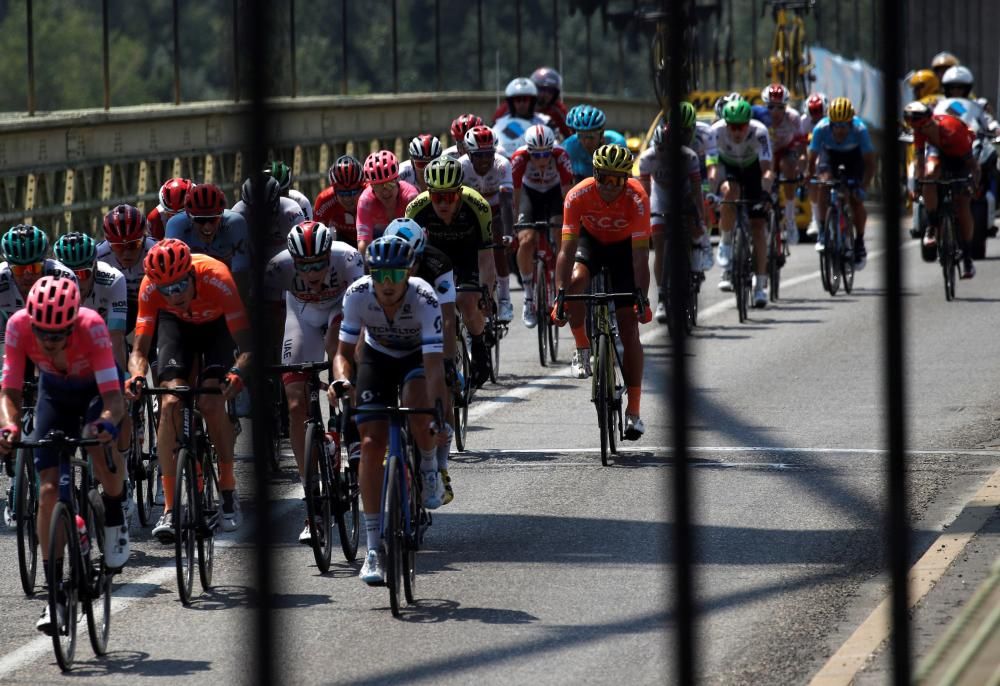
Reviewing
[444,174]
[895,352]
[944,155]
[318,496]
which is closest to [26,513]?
[318,496]

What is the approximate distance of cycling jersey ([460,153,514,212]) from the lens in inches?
603

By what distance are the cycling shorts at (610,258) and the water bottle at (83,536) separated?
527cm

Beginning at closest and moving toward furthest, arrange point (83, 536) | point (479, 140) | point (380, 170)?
point (83, 536) < point (380, 170) < point (479, 140)

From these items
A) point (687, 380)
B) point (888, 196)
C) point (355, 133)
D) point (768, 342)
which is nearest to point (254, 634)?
point (687, 380)

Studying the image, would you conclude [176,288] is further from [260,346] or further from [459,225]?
[260,346]

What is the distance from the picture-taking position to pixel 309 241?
9703mm

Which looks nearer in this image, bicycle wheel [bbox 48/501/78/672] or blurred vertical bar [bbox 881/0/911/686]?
blurred vertical bar [bbox 881/0/911/686]

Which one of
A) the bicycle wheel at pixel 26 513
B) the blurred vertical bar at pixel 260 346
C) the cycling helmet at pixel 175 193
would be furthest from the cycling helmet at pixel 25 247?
the blurred vertical bar at pixel 260 346

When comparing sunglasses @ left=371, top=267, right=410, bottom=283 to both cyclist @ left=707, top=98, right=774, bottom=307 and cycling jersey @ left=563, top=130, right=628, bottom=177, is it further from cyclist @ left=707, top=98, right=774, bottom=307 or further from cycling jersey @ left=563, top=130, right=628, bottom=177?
cyclist @ left=707, top=98, right=774, bottom=307

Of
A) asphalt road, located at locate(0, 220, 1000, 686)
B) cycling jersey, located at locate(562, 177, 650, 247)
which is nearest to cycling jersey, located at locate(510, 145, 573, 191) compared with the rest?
asphalt road, located at locate(0, 220, 1000, 686)

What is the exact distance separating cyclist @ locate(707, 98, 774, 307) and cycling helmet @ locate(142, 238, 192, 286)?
9.73 m

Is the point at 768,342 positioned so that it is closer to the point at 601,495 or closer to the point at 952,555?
the point at 601,495

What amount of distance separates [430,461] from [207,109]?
86.7 ft

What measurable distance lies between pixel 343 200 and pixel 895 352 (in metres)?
10.4
